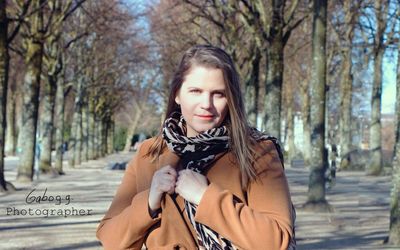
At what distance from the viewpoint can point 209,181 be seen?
2.17 m

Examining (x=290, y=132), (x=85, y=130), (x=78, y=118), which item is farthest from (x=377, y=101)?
(x=290, y=132)

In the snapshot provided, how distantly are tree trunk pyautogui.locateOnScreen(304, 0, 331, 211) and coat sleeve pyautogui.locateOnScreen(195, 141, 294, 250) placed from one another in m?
13.0

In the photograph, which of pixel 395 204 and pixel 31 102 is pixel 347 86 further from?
pixel 395 204

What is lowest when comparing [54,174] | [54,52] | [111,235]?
[54,174]

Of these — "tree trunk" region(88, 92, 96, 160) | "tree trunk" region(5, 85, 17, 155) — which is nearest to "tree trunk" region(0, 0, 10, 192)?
"tree trunk" region(5, 85, 17, 155)

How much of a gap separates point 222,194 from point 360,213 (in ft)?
45.1

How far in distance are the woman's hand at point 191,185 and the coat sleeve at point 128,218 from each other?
0.15m

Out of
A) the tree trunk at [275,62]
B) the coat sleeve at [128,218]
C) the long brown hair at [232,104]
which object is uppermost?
the tree trunk at [275,62]

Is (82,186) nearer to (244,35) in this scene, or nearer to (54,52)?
(54,52)

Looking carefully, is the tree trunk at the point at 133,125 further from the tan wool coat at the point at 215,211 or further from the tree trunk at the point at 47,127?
the tan wool coat at the point at 215,211

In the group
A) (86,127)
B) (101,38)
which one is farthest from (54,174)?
(86,127)

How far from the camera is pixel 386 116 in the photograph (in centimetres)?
11000

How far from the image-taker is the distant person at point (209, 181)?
206cm

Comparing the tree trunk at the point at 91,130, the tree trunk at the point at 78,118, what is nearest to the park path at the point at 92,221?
the tree trunk at the point at 78,118
